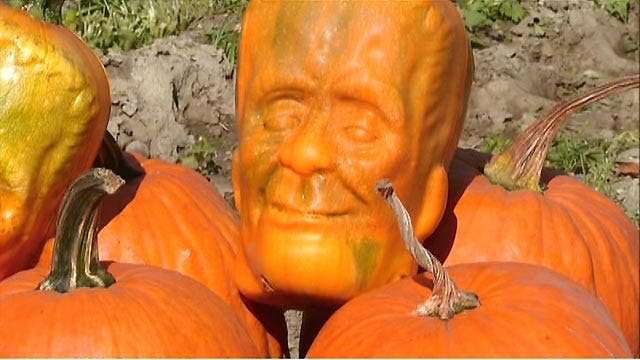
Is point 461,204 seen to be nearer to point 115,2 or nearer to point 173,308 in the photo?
point 173,308

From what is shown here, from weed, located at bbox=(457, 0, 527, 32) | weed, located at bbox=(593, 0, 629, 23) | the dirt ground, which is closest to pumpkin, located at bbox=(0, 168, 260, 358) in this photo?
the dirt ground

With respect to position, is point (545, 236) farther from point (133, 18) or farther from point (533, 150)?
point (133, 18)

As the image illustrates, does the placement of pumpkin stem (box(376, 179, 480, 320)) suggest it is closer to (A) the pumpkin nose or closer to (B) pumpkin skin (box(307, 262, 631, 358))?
(B) pumpkin skin (box(307, 262, 631, 358))

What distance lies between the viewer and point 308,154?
7.92 feet

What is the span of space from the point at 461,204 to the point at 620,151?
301 cm

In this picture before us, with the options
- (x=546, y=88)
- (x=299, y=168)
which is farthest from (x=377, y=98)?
(x=546, y=88)

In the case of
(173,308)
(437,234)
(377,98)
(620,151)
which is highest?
(377,98)

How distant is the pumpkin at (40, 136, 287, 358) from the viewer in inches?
104

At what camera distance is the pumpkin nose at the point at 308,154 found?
2.41 metres

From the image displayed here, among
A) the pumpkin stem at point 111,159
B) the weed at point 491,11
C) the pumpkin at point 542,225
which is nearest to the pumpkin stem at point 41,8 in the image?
the pumpkin stem at point 111,159

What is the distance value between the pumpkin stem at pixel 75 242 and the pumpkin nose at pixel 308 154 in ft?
1.30

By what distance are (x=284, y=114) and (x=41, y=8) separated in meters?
0.55

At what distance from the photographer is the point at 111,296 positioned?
7.13 ft

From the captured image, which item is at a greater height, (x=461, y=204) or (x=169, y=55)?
(x=461, y=204)
